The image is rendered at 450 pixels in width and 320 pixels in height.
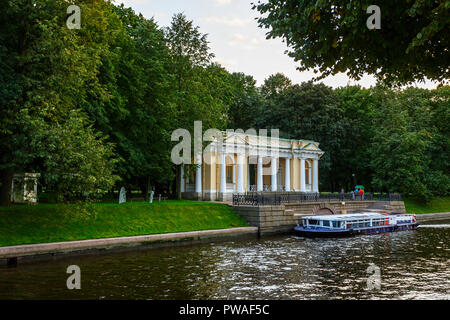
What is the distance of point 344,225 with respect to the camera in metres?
30.4

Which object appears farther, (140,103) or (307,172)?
(307,172)

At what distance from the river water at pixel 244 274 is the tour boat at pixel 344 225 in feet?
19.9

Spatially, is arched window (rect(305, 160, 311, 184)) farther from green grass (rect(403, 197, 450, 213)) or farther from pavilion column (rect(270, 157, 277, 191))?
green grass (rect(403, 197, 450, 213))

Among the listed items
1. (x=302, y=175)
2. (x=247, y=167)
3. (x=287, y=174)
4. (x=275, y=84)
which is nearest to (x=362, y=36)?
(x=247, y=167)

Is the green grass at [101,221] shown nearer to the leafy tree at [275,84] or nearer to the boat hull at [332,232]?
the boat hull at [332,232]

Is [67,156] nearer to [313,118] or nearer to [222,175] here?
[222,175]

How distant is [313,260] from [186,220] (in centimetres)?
1120

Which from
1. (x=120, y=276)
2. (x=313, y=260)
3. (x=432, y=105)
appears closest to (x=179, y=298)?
(x=120, y=276)

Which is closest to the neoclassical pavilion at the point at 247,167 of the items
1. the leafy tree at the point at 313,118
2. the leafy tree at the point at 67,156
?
the leafy tree at the point at 313,118

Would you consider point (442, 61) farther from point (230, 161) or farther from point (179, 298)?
point (230, 161)

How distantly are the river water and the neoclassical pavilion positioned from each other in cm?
1688

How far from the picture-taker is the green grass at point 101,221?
20016 millimetres

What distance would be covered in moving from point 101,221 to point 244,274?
1133cm

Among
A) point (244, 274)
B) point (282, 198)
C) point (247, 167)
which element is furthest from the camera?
point (247, 167)
